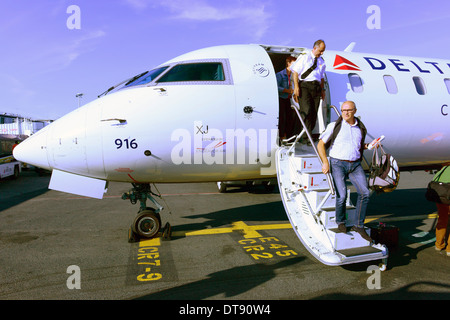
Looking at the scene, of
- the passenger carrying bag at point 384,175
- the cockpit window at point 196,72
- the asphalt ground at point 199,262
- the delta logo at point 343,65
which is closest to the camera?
the asphalt ground at point 199,262

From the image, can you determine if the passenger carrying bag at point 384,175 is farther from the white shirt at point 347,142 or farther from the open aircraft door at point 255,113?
the open aircraft door at point 255,113

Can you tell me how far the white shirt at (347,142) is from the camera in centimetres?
465

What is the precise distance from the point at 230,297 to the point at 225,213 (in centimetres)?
488

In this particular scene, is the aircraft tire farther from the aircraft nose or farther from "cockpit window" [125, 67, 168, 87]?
"cockpit window" [125, 67, 168, 87]

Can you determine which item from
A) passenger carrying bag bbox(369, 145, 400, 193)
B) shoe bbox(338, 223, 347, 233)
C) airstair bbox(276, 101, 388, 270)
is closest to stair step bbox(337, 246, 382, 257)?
airstair bbox(276, 101, 388, 270)

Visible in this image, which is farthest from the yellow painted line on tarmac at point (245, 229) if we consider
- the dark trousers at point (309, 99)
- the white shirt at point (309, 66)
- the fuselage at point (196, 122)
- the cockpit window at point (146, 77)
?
the white shirt at point (309, 66)

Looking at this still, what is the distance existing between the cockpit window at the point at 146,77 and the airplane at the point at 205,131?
35mm

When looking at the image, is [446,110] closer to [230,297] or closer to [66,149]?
[230,297]

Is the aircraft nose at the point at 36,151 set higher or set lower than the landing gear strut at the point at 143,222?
higher

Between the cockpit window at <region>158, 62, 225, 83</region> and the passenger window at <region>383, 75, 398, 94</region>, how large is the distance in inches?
138
